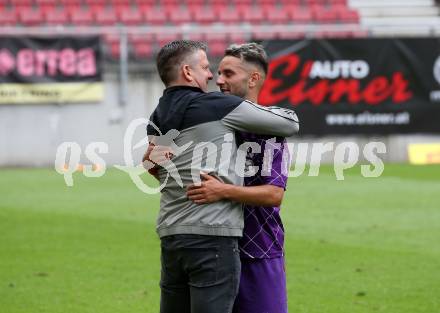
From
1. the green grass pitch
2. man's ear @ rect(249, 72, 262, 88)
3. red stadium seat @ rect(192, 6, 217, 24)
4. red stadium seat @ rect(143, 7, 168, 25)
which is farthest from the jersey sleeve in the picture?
red stadium seat @ rect(192, 6, 217, 24)

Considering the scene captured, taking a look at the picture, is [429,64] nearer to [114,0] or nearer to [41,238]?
[114,0]

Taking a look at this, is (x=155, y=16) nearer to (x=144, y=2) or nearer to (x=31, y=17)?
(x=144, y=2)

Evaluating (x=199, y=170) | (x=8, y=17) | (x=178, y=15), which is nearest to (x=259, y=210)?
(x=199, y=170)

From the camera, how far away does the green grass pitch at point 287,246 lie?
8.18 meters

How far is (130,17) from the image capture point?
24.3 metres

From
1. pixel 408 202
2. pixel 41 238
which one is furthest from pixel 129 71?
pixel 41 238

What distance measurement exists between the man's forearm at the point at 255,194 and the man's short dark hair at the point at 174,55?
0.60 meters

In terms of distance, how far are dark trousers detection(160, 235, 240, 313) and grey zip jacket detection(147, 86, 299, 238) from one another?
0.05 metres

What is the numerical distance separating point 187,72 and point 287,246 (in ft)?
20.8

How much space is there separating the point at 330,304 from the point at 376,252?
2.52 m

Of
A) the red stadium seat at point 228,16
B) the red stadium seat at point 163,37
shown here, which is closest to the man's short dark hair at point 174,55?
the red stadium seat at point 163,37

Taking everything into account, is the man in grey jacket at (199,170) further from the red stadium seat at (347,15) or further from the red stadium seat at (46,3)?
the red stadium seat at (347,15)

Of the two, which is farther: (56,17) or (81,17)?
(81,17)

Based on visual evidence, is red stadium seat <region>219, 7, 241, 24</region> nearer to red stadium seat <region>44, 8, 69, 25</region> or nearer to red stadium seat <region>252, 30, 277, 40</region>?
red stadium seat <region>252, 30, 277, 40</region>
